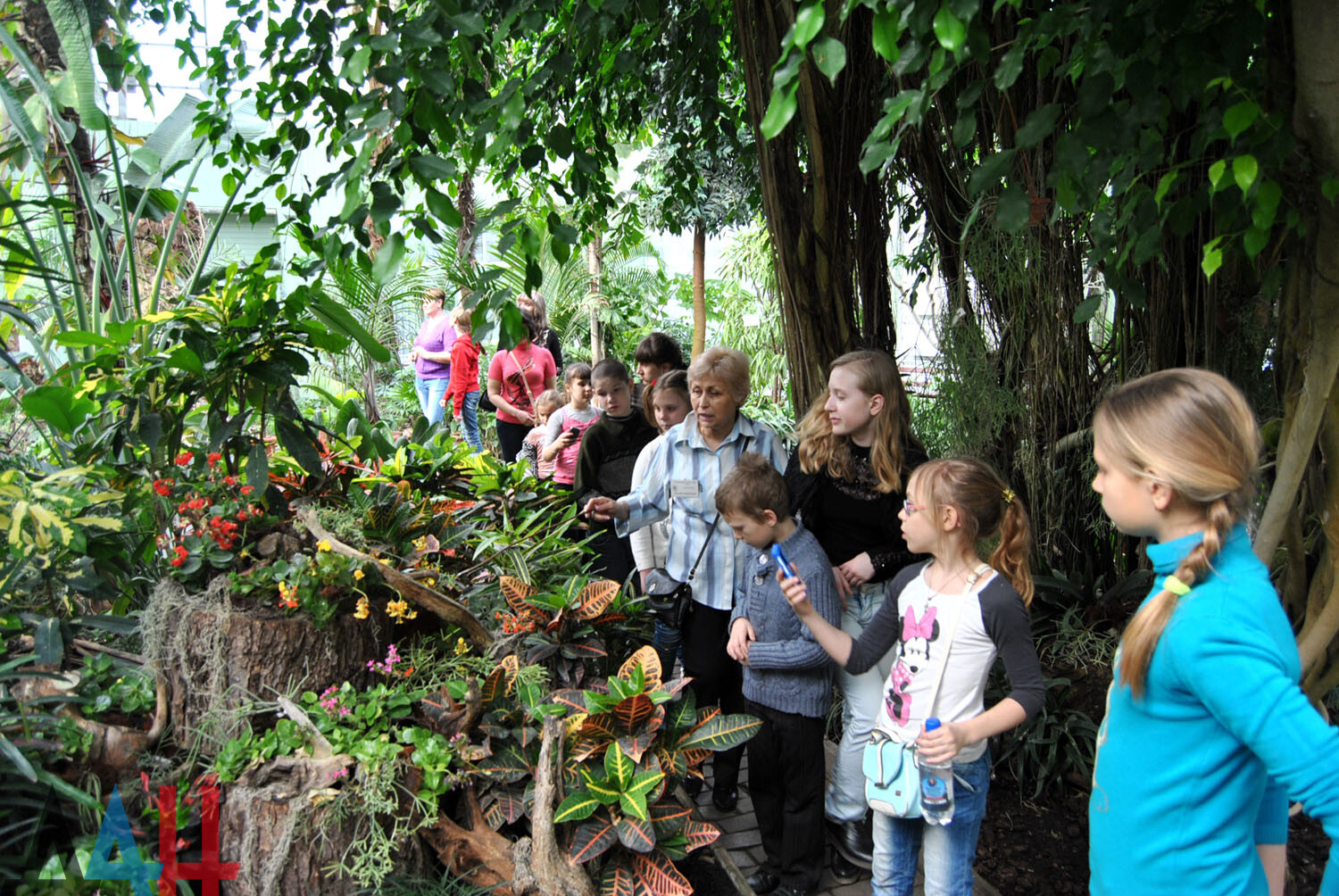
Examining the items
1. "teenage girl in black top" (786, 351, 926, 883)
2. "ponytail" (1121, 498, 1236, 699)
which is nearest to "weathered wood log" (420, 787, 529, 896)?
"teenage girl in black top" (786, 351, 926, 883)

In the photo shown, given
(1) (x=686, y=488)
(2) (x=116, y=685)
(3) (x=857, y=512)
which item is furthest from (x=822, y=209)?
(2) (x=116, y=685)

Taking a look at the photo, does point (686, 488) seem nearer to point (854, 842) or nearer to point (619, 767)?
point (619, 767)

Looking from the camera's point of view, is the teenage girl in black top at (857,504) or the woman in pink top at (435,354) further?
the woman in pink top at (435,354)

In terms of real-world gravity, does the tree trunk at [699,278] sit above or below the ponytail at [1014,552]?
above

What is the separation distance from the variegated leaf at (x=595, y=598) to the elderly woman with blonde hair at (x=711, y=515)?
24 cm

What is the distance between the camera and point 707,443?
3250mm

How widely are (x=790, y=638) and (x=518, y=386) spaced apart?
156 inches

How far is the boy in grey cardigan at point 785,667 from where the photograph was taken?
8.73ft

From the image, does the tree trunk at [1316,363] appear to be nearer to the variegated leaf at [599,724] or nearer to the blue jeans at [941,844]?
the blue jeans at [941,844]

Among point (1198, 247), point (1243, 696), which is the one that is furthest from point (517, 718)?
point (1198, 247)

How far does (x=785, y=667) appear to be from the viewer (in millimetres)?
2648

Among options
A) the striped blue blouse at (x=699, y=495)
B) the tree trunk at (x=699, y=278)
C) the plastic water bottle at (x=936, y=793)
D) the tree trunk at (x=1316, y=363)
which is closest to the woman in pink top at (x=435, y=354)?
the tree trunk at (x=699, y=278)

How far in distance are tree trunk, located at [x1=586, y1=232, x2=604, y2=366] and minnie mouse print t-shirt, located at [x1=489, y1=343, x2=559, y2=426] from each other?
4.37 metres

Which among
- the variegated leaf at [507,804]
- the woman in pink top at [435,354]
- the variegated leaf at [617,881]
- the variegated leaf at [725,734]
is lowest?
the variegated leaf at [617,881]
